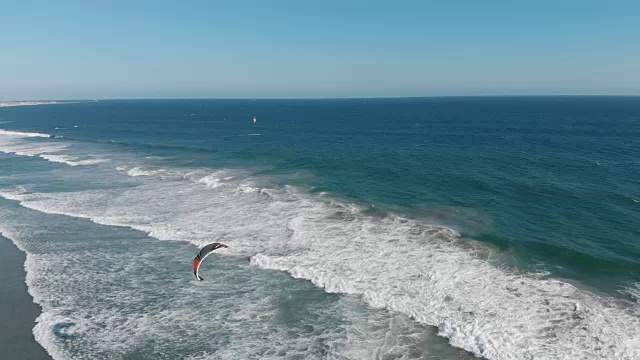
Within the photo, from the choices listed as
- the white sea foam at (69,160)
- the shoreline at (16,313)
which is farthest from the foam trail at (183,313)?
the white sea foam at (69,160)

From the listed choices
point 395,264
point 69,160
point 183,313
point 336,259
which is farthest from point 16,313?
point 69,160

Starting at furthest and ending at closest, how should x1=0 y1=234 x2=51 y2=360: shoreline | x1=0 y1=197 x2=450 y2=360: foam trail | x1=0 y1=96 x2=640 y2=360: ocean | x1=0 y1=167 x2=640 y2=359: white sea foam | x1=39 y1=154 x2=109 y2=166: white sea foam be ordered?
1. x1=39 y1=154 x2=109 y2=166: white sea foam
2. x1=0 y1=96 x2=640 y2=360: ocean
3. x1=0 y1=167 x2=640 y2=359: white sea foam
4. x1=0 y1=197 x2=450 y2=360: foam trail
5. x1=0 y1=234 x2=51 y2=360: shoreline

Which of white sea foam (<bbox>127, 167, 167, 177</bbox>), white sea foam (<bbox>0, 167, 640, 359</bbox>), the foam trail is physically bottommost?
the foam trail

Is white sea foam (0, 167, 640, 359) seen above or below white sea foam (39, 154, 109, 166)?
below

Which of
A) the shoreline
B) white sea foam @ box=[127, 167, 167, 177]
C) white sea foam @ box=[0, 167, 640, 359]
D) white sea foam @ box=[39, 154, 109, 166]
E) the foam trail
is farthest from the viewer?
white sea foam @ box=[39, 154, 109, 166]

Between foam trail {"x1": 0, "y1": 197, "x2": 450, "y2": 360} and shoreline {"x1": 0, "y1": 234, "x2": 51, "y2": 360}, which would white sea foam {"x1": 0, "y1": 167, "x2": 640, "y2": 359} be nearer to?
foam trail {"x1": 0, "y1": 197, "x2": 450, "y2": 360}

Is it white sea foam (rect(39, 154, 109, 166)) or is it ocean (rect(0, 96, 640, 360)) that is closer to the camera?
ocean (rect(0, 96, 640, 360))

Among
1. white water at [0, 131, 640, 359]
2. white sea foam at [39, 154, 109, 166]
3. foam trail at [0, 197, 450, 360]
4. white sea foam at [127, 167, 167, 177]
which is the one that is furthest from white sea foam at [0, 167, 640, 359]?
white sea foam at [39, 154, 109, 166]

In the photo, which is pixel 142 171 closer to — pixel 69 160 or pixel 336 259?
pixel 69 160

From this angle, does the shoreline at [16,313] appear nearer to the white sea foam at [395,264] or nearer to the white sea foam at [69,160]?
the white sea foam at [395,264]
